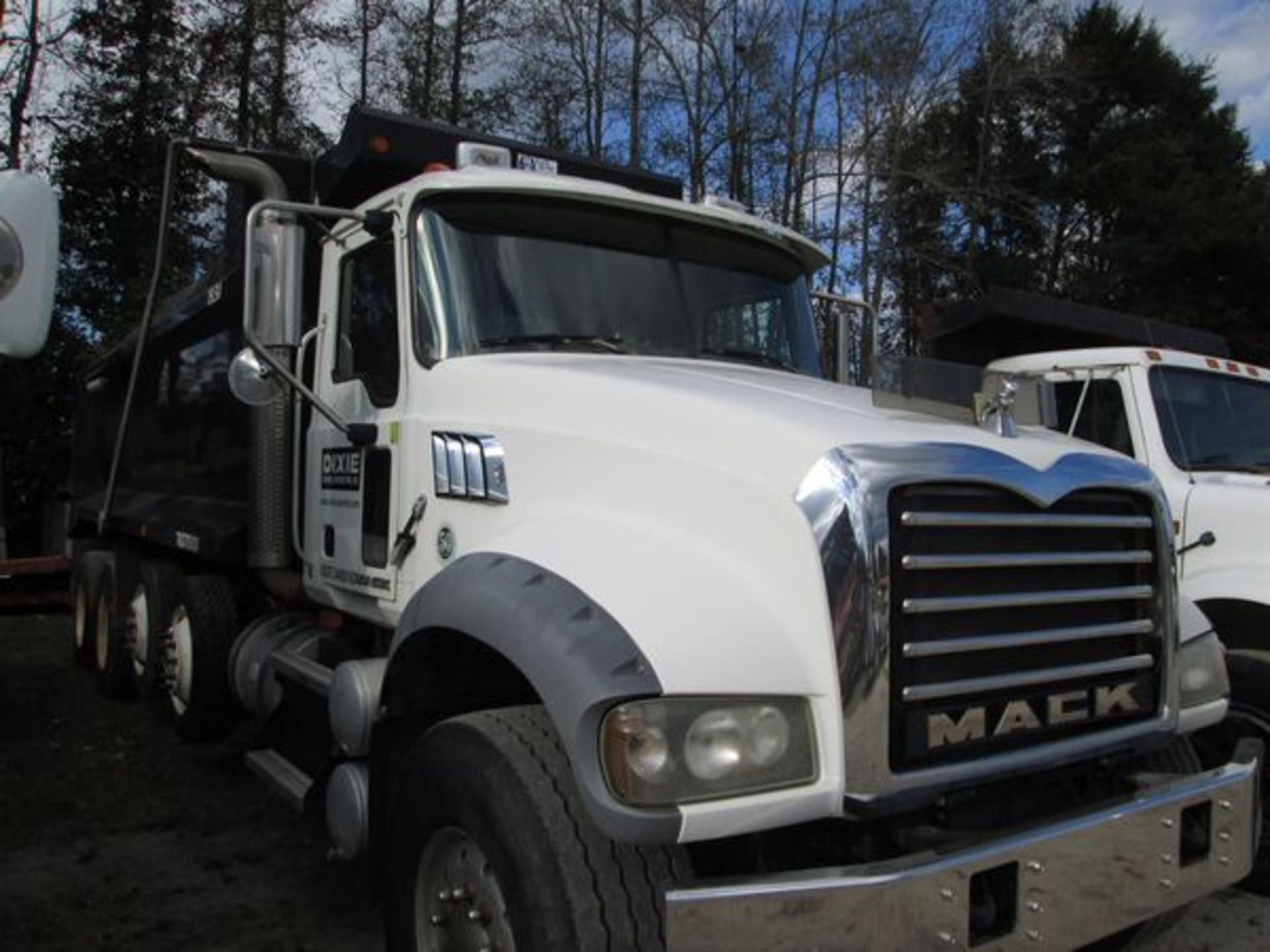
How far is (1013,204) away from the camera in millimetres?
26281

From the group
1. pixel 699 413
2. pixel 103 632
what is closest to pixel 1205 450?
pixel 699 413

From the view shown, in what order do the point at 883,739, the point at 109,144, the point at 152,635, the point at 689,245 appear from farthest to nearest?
the point at 109,144
the point at 152,635
the point at 689,245
the point at 883,739

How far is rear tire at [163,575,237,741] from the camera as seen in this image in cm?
559

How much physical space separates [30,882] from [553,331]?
2976mm

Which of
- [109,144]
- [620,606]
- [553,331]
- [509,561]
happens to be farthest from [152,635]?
[109,144]

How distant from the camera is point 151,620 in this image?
6262 millimetres

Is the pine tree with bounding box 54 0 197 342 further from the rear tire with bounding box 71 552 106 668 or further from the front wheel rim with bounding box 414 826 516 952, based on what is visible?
the front wheel rim with bounding box 414 826 516 952

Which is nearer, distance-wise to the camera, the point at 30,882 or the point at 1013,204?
the point at 30,882

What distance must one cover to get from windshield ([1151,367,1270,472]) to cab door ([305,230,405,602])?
150 inches

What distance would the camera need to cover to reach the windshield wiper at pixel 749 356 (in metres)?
4.00

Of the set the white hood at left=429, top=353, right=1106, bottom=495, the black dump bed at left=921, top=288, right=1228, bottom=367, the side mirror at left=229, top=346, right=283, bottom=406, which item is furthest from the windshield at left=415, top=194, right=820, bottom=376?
the black dump bed at left=921, top=288, right=1228, bottom=367

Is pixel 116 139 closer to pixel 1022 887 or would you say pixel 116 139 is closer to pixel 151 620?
pixel 151 620

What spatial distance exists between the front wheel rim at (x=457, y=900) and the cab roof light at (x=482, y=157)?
2.52 m

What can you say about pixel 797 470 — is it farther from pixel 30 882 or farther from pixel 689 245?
pixel 30 882
